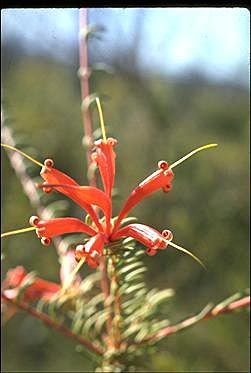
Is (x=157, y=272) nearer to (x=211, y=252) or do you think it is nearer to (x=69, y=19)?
(x=211, y=252)

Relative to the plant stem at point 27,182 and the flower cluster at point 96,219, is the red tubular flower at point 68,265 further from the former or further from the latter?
the flower cluster at point 96,219

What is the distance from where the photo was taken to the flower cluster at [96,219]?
489 millimetres

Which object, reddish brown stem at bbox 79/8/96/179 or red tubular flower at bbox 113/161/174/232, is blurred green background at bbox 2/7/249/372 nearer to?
reddish brown stem at bbox 79/8/96/179

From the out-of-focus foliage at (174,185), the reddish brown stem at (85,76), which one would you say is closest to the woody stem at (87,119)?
the reddish brown stem at (85,76)

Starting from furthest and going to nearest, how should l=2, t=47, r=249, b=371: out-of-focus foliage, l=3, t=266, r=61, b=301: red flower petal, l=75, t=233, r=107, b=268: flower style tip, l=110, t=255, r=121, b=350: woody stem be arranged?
l=2, t=47, r=249, b=371: out-of-focus foliage → l=3, t=266, r=61, b=301: red flower petal → l=110, t=255, r=121, b=350: woody stem → l=75, t=233, r=107, b=268: flower style tip

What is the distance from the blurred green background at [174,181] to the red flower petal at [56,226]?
1.28 feet

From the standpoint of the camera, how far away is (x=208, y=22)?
1.14m

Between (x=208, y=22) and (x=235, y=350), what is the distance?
42 cm

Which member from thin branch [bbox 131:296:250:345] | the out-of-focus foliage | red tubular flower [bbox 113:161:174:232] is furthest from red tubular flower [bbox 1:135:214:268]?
the out-of-focus foliage

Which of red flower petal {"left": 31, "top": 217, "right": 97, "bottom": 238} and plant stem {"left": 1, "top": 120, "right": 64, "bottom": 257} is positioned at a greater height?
plant stem {"left": 1, "top": 120, "right": 64, "bottom": 257}

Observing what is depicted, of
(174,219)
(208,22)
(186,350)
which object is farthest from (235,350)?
(208,22)

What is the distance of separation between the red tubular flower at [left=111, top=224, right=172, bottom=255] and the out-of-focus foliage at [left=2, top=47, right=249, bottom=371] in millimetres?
351

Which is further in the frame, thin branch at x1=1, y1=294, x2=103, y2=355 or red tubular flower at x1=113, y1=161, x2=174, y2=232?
thin branch at x1=1, y1=294, x2=103, y2=355

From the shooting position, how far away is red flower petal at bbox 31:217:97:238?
497mm
